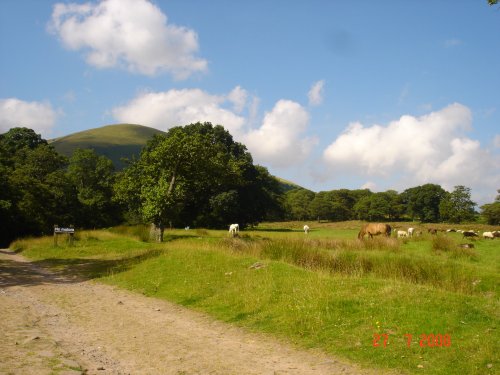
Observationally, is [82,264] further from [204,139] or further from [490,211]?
[490,211]

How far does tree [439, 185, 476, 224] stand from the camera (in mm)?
103438

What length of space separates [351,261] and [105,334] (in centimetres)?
1165

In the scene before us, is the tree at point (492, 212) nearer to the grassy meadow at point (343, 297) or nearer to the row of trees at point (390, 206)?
the row of trees at point (390, 206)

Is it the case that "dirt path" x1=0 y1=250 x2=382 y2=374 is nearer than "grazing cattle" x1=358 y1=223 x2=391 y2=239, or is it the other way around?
"dirt path" x1=0 y1=250 x2=382 y2=374

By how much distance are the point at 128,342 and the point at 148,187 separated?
26.3m

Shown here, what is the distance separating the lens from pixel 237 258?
55.6 feet

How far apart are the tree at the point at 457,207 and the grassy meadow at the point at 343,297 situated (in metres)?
90.8

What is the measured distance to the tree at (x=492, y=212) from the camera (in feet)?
316

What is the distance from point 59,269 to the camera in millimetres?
19703

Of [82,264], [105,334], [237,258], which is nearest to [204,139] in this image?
[82,264]
